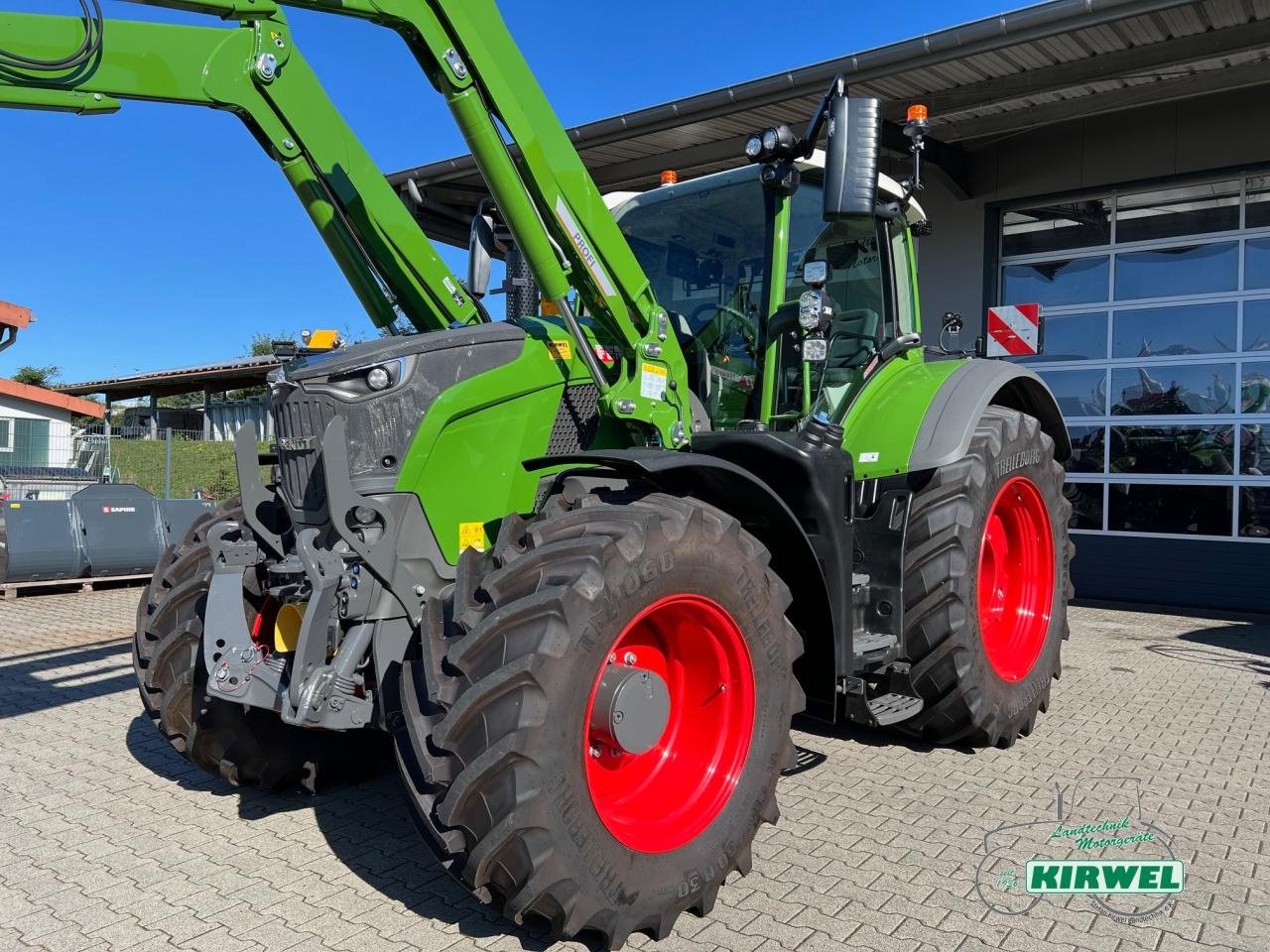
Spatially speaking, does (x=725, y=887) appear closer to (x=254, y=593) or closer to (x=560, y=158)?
(x=254, y=593)

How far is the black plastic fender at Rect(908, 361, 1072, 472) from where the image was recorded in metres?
4.29

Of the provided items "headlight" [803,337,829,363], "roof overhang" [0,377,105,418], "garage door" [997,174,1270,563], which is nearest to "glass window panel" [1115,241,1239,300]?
"garage door" [997,174,1270,563]

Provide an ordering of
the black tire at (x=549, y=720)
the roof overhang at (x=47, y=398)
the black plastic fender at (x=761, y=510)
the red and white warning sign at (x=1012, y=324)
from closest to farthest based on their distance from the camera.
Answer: the black tire at (x=549, y=720) → the black plastic fender at (x=761, y=510) → the red and white warning sign at (x=1012, y=324) → the roof overhang at (x=47, y=398)

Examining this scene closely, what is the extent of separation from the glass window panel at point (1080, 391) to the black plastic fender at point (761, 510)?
732cm

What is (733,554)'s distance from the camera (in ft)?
10.2

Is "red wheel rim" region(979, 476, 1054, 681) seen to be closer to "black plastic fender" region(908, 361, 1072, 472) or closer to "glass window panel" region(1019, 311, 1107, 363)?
"black plastic fender" region(908, 361, 1072, 472)

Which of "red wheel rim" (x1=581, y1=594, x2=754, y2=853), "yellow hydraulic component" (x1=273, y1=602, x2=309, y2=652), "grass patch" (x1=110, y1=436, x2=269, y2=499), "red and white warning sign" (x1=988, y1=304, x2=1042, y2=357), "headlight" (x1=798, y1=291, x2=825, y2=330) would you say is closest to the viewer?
"red wheel rim" (x1=581, y1=594, x2=754, y2=853)

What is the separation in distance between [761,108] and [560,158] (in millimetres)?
6301

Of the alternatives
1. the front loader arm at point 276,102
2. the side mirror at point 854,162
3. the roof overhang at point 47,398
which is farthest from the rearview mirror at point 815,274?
the roof overhang at point 47,398

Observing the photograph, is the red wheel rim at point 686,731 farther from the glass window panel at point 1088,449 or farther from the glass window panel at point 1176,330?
the glass window panel at point 1176,330

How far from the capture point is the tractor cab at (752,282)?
421cm

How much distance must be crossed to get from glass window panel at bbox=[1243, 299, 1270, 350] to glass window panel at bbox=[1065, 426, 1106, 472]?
5.02 ft

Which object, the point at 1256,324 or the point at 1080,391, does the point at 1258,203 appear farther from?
the point at 1080,391

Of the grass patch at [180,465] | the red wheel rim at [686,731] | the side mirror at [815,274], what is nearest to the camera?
the red wheel rim at [686,731]
